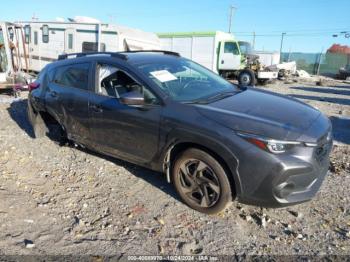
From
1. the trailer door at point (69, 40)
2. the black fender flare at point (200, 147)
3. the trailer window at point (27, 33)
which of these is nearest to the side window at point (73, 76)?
the black fender flare at point (200, 147)

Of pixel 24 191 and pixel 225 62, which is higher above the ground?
pixel 225 62

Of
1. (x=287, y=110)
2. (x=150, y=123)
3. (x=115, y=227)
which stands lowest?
(x=115, y=227)

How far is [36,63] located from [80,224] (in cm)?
1439

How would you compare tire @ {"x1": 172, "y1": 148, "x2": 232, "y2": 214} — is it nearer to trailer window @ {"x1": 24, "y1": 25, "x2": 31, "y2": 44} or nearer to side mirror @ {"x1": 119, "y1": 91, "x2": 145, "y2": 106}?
side mirror @ {"x1": 119, "y1": 91, "x2": 145, "y2": 106}

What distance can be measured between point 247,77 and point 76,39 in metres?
9.39

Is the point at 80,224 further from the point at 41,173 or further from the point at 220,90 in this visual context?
the point at 220,90

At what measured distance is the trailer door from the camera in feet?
48.1

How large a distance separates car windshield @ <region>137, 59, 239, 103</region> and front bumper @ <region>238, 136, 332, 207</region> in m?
1.06

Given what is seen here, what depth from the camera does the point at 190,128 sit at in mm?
3623

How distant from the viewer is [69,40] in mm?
14820

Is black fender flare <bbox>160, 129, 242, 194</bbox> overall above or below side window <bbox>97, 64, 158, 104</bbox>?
below

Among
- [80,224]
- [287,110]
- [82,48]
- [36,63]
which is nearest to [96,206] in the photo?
[80,224]

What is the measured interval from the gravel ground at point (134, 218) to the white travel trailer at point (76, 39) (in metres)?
9.46

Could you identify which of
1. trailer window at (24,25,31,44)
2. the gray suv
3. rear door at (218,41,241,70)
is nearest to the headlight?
the gray suv
